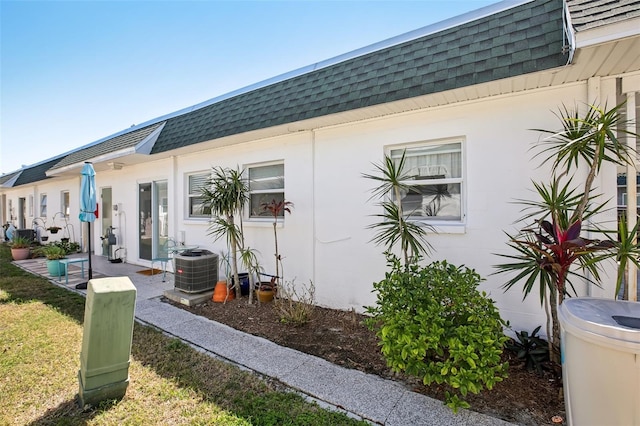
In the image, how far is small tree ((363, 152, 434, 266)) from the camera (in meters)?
3.96

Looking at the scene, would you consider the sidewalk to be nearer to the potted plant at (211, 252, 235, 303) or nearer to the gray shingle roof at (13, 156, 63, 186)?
the potted plant at (211, 252, 235, 303)

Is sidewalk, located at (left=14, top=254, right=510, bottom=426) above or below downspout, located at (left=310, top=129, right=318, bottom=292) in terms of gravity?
below

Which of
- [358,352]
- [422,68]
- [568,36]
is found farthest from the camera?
[422,68]

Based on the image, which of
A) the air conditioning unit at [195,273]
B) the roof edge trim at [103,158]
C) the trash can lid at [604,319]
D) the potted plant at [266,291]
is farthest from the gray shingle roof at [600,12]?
the roof edge trim at [103,158]

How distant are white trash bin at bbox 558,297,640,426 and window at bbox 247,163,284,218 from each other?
506cm

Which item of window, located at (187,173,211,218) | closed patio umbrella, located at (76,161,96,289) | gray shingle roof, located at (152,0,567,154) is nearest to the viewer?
gray shingle roof, located at (152,0,567,154)

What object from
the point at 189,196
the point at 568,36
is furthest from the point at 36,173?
the point at 568,36

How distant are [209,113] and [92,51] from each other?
4.06 m

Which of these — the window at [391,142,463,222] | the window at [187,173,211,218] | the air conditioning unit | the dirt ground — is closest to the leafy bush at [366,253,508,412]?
the dirt ground

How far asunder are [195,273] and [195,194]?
110 inches

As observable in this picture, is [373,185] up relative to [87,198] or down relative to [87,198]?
up

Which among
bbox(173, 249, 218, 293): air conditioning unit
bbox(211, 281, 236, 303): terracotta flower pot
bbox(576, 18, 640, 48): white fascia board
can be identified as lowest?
bbox(211, 281, 236, 303): terracotta flower pot

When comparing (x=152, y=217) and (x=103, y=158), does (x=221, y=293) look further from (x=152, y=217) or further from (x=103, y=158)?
(x=103, y=158)

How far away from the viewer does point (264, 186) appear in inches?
258
